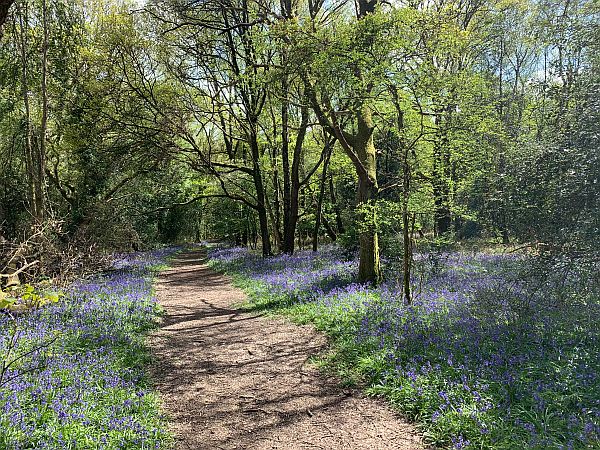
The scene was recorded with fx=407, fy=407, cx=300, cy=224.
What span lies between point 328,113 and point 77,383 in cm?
693

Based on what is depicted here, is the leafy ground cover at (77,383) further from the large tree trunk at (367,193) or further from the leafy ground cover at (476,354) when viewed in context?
the large tree trunk at (367,193)

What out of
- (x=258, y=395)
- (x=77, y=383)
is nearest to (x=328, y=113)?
(x=258, y=395)

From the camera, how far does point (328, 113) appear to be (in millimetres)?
9023

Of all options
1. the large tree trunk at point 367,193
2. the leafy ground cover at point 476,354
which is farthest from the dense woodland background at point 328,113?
the leafy ground cover at point 476,354

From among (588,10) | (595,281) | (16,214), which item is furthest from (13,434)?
(16,214)

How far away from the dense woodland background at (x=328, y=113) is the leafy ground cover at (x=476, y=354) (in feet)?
3.24

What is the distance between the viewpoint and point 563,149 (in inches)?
230

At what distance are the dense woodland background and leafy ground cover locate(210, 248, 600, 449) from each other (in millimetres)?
986

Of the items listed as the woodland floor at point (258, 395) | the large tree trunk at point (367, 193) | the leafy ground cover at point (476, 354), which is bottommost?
the woodland floor at point (258, 395)

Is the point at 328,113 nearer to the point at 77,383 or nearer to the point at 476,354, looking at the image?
the point at 476,354

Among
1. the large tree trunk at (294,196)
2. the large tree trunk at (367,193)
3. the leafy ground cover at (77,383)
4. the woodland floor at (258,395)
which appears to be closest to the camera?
the leafy ground cover at (77,383)

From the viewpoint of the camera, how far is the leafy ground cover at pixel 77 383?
352 centimetres

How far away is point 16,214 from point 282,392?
18.4 metres

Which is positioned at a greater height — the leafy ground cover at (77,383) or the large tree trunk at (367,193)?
the large tree trunk at (367,193)
